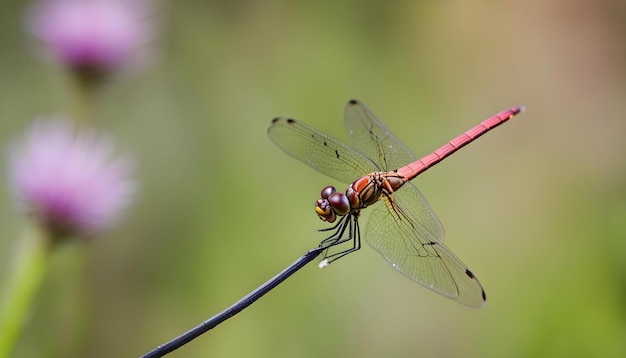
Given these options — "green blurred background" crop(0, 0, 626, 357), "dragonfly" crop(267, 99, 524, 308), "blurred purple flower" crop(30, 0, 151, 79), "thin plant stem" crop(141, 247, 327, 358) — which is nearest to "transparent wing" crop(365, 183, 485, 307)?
"dragonfly" crop(267, 99, 524, 308)

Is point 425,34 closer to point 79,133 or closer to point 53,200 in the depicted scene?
point 79,133

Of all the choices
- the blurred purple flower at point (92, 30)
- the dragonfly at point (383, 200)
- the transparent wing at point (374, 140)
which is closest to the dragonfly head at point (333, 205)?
the dragonfly at point (383, 200)

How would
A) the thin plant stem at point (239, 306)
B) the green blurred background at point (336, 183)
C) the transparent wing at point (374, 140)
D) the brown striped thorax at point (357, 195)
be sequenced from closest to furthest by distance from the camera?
the thin plant stem at point (239, 306)
the brown striped thorax at point (357, 195)
the transparent wing at point (374, 140)
the green blurred background at point (336, 183)

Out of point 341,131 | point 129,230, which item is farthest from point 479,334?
point 129,230

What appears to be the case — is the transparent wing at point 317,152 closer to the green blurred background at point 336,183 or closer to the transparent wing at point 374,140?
the transparent wing at point 374,140

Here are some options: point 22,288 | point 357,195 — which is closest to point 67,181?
point 22,288
